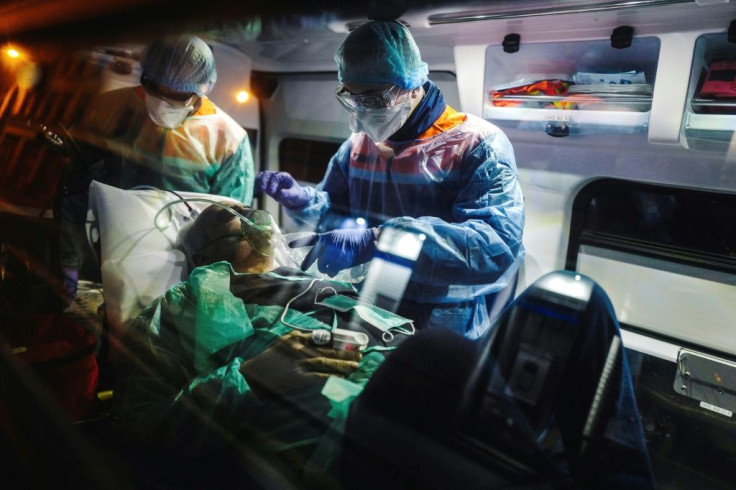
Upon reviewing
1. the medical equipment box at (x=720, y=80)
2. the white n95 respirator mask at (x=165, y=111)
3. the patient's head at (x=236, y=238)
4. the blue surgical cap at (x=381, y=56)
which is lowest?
the patient's head at (x=236, y=238)

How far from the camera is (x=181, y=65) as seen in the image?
246 centimetres

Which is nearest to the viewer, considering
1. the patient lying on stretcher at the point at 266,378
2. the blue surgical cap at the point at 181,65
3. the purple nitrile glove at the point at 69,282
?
the patient lying on stretcher at the point at 266,378

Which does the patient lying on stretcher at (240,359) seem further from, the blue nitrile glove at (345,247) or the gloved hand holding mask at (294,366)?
the blue nitrile glove at (345,247)

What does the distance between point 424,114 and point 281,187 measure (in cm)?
73

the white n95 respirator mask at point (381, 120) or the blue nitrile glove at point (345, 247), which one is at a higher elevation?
the white n95 respirator mask at point (381, 120)

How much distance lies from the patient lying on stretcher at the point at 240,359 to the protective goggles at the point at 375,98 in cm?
59

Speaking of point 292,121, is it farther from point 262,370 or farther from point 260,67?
point 262,370

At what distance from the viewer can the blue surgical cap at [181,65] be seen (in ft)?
7.82

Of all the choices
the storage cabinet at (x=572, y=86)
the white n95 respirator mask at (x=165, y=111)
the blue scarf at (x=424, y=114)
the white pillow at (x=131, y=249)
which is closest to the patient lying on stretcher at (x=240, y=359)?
the white pillow at (x=131, y=249)

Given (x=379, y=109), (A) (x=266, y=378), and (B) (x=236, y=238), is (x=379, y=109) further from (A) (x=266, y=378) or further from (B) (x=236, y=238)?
(A) (x=266, y=378)

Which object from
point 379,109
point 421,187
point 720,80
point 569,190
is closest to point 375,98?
point 379,109

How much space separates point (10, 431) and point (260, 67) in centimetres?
303

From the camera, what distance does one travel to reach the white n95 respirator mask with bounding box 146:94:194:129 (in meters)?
2.59

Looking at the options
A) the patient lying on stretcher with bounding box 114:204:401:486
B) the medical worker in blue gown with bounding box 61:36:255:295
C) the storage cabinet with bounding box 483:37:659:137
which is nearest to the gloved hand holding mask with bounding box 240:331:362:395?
the patient lying on stretcher with bounding box 114:204:401:486
